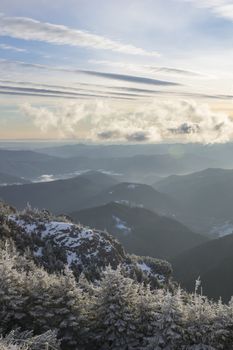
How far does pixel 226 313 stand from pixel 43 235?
163 metres

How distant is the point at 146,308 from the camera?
44.9 meters

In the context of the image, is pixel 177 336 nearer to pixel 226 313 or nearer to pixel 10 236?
pixel 226 313

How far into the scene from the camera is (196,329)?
41219 mm

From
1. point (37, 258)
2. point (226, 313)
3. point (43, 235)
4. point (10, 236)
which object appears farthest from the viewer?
point (43, 235)

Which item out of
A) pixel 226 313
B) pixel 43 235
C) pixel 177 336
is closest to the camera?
pixel 177 336

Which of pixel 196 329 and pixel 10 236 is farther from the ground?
pixel 196 329

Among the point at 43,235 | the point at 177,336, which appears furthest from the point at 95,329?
the point at 43,235

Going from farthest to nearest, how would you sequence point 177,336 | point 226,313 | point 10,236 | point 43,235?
point 43,235, point 10,236, point 226,313, point 177,336

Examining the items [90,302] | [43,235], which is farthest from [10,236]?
[90,302]

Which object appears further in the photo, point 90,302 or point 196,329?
point 90,302

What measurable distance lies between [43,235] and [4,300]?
521ft

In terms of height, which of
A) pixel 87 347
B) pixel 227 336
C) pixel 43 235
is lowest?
pixel 43 235

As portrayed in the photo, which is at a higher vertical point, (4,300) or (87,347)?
(4,300)

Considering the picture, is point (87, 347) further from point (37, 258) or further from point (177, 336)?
point (37, 258)
